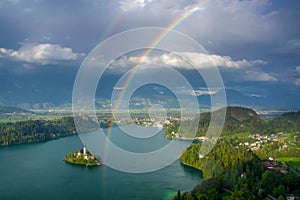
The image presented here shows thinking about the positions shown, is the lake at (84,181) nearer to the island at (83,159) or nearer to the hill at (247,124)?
the island at (83,159)

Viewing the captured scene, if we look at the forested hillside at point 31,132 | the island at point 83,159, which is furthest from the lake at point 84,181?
the forested hillside at point 31,132

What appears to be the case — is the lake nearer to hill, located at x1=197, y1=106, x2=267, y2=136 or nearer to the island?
the island

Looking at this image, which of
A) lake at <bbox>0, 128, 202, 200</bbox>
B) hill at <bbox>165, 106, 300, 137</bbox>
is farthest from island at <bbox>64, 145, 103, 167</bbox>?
hill at <bbox>165, 106, 300, 137</bbox>

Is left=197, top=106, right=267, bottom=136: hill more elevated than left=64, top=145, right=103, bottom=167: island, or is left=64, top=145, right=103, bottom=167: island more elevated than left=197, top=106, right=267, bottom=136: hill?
left=197, top=106, right=267, bottom=136: hill

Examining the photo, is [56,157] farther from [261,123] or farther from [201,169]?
[261,123]

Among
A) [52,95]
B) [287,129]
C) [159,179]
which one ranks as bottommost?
A: [159,179]

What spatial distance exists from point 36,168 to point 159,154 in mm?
4185

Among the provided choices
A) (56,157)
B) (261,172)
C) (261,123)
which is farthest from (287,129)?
(56,157)

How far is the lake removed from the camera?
7.11 metres

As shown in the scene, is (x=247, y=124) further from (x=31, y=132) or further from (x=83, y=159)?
(x=31, y=132)

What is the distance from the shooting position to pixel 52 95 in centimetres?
7694

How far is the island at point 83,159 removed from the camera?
1003 cm

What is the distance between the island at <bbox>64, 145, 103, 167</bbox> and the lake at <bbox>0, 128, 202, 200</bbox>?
263mm

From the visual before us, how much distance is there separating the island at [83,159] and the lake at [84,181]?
0.86ft
